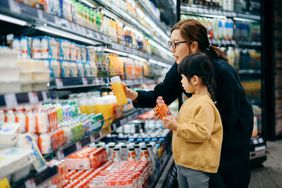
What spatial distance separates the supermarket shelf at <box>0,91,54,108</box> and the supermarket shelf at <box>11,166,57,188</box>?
25cm

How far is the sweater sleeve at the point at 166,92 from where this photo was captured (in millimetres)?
2809

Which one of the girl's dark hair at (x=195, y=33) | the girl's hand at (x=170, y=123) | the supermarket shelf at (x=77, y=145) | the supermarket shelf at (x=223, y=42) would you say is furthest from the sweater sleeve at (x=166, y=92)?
the supermarket shelf at (x=223, y=42)

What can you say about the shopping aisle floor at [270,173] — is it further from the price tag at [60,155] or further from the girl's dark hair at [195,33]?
the price tag at [60,155]

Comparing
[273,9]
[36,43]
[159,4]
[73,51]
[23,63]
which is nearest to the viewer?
[23,63]

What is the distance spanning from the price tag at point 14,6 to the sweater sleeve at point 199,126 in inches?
42.7

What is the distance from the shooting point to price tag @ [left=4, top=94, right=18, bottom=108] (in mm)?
1333

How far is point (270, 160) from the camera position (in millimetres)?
5957

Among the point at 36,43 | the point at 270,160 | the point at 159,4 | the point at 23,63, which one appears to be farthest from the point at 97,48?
the point at 270,160

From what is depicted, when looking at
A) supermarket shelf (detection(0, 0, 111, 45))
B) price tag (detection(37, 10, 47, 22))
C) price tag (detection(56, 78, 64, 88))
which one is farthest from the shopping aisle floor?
price tag (detection(37, 10, 47, 22))

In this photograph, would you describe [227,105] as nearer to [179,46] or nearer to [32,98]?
[179,46]

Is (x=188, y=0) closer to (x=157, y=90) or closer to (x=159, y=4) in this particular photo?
(x=159, y=4)

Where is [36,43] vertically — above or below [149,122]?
above

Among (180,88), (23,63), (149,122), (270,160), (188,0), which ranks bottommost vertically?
(270,160)

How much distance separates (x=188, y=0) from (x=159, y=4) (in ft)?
Result: 3.71
